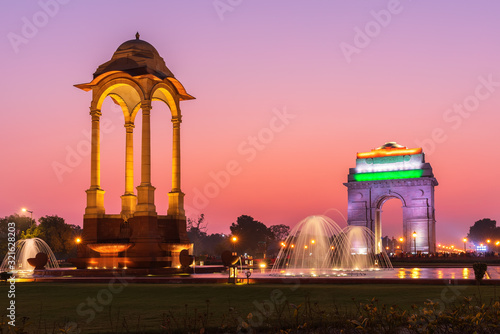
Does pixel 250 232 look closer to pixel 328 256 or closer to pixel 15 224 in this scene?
pixel 15 224

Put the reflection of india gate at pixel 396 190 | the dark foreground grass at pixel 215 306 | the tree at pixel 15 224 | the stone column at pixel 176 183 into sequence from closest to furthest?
the dark foreground grass at pixel 215 306
the stone column at pixel 176 183
the tree at pixel 15 224
the reflection of india gate at pixel 396 190

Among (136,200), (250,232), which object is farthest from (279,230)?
(136,200)

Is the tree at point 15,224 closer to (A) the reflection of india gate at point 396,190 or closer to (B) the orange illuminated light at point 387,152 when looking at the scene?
(A) the reflection of india gate at point 396,190

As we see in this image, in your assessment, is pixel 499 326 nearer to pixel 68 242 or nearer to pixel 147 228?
pixel 147 228

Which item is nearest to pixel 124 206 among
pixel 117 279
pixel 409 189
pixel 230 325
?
pixel 117 279

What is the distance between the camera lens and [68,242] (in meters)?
79.1

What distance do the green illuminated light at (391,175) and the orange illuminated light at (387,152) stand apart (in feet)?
12.1

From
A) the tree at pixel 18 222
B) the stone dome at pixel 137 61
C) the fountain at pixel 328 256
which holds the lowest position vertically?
the fountain at pixel 328 256

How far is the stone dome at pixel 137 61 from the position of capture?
3422 cm

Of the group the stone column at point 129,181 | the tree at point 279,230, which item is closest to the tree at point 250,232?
the tree at point 279,230

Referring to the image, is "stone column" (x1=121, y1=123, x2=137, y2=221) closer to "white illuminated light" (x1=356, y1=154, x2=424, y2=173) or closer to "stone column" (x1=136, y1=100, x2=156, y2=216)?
"stone column" (x1=136, y1=100, x2=156, y2=216)

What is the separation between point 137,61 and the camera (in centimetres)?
3472

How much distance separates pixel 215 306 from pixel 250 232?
137 m

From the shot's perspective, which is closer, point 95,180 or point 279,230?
point 95,180
